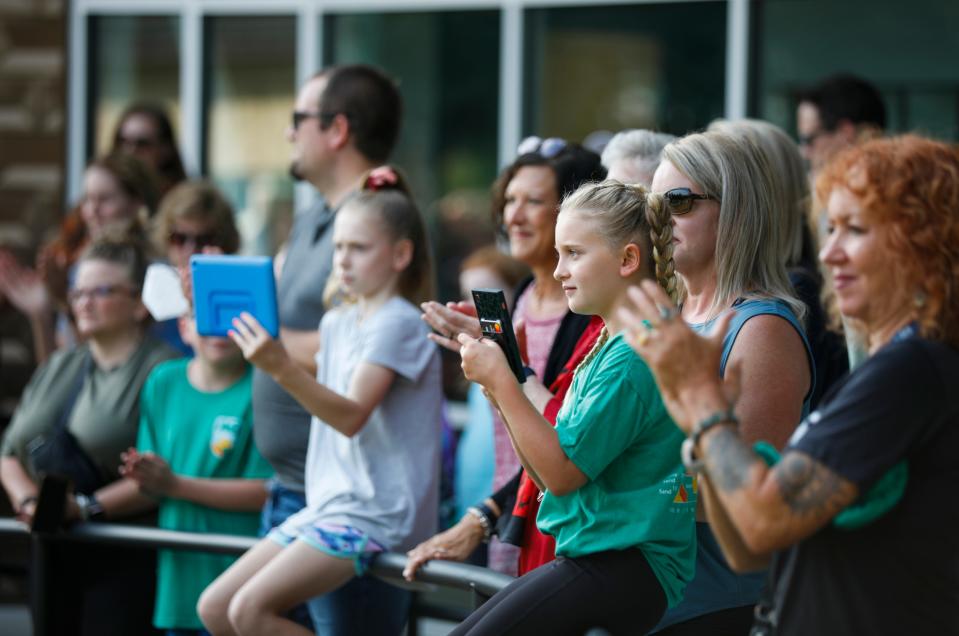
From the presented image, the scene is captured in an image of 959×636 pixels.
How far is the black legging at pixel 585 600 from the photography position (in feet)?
9.42

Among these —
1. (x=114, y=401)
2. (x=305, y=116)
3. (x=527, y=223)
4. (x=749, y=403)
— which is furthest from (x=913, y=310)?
(x=114, y=401)

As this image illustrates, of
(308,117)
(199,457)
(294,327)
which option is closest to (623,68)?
(308,117)

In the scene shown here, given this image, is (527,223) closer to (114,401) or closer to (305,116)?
(305,116)

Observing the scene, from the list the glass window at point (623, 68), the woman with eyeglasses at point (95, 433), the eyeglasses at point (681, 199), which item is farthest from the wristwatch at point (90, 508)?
the glass window at point (623, 68)

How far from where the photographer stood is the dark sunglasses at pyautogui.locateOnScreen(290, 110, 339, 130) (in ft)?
15.8

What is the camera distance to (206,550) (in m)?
4.35

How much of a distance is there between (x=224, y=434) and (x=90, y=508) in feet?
1.75

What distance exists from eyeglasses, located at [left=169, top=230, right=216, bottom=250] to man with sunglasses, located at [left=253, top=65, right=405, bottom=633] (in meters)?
0.62

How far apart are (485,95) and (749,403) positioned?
4972 mm

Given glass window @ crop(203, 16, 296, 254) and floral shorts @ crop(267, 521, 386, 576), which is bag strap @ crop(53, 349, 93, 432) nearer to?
floral shorts @ crop(267, 521, 386, 576)

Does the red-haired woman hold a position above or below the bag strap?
above

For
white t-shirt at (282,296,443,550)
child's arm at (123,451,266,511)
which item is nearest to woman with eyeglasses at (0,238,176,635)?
child's arm at (123,451,266,511)

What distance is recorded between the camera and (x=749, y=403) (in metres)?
3.06

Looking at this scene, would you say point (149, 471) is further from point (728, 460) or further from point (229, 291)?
point (728, 460)
